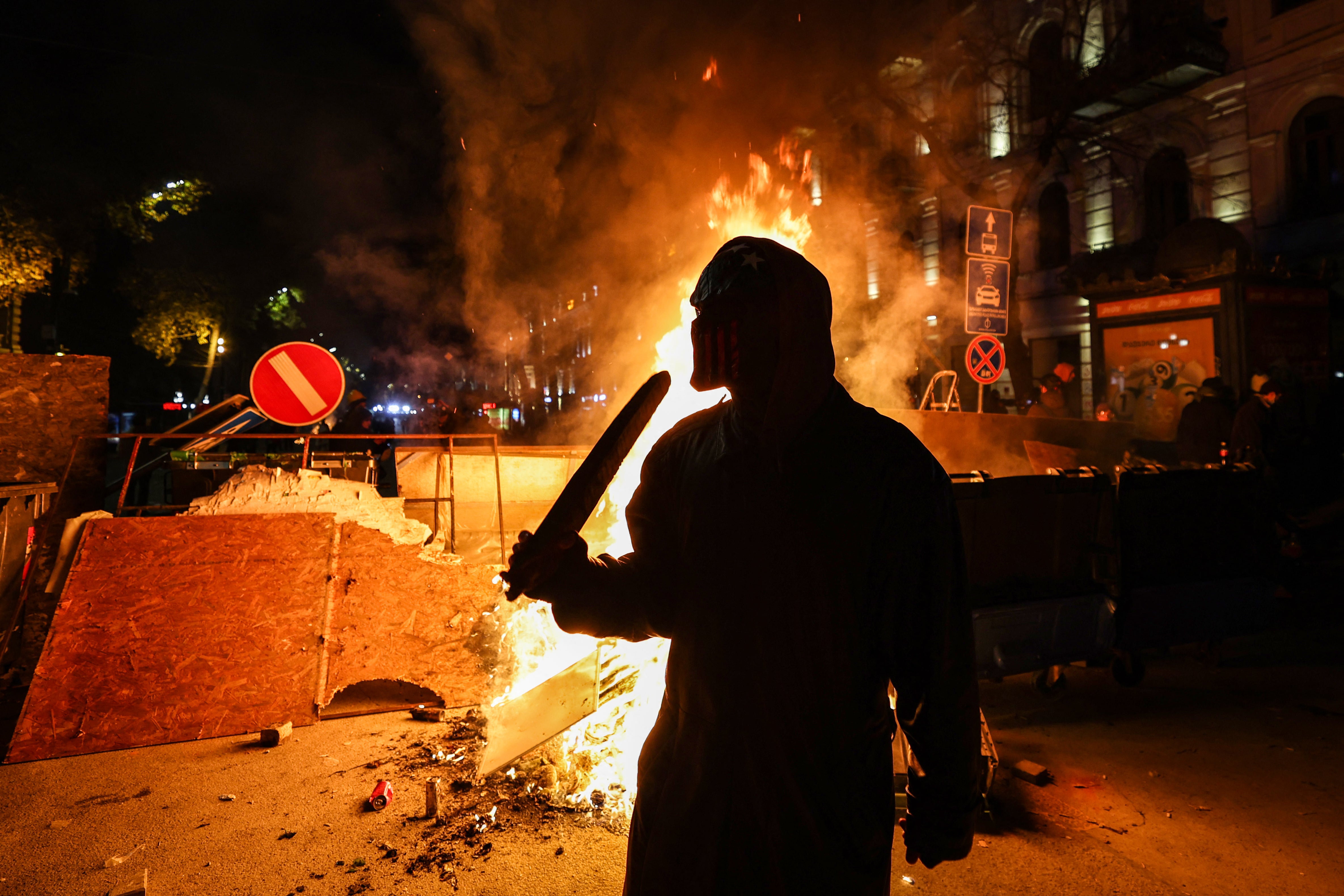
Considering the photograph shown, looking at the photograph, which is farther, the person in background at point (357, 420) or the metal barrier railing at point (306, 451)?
the person in background at point (357, 420)

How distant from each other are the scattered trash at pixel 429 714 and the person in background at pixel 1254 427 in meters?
9.18

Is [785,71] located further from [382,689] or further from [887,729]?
[887,729]

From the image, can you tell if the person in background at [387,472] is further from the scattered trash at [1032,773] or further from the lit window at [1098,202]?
the lit window at [1098,202]

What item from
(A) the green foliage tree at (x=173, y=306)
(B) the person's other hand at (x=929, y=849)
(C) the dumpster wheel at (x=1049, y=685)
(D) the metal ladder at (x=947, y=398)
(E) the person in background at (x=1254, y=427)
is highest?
(A) the green foliage tree at (x=173, y=306)

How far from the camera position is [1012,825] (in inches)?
144

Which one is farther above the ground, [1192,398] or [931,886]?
[1192,398]

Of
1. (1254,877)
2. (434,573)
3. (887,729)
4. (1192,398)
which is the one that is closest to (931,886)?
(1254,877)

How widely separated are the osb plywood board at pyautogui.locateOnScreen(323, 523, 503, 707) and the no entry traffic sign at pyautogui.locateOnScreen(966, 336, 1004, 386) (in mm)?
7723

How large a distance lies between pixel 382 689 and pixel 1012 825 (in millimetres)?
4522

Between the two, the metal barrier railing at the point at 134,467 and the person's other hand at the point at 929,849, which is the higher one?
the metal barrier railing at the point at 134,467

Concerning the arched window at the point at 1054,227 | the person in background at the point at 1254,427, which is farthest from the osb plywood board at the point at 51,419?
the arched window at the point at 1054,227

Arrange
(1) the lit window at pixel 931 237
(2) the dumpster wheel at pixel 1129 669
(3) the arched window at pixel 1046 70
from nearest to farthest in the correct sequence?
1. (2) the dumpster wheel at pixel 1129 669
2. (3) the arched window at pixel 1046 70
3. (1) the lit window at pixel 931 237

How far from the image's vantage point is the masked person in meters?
1.43

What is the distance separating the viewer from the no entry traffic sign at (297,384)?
5.86m
